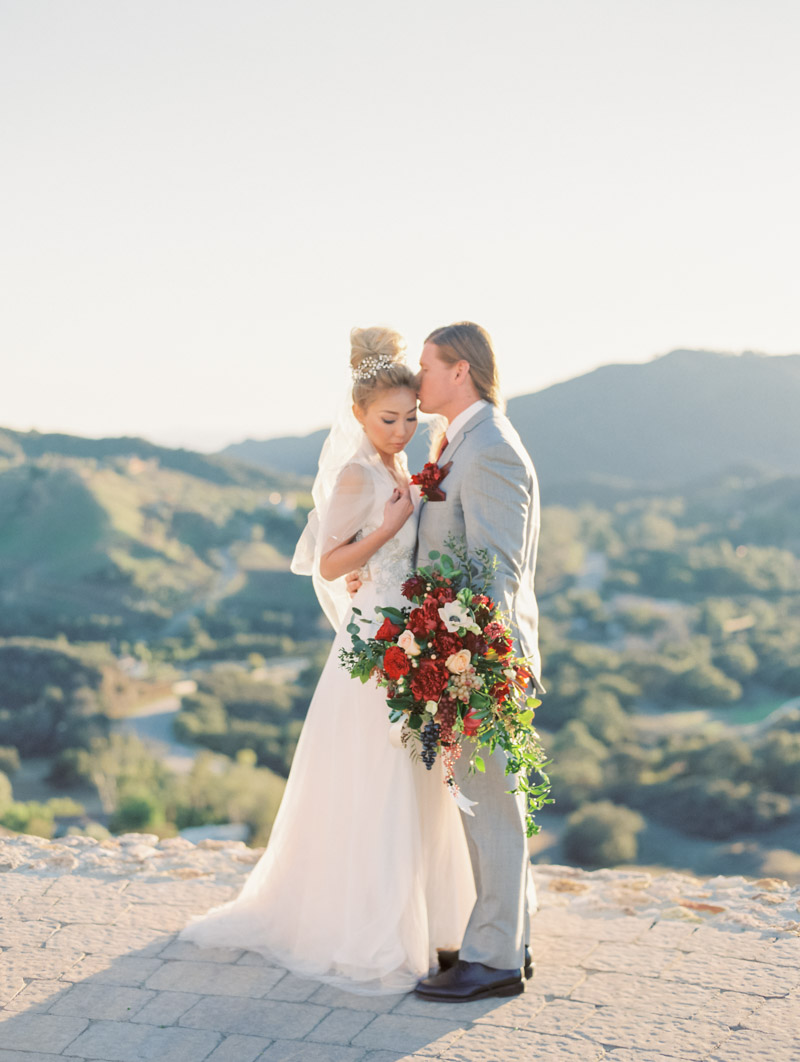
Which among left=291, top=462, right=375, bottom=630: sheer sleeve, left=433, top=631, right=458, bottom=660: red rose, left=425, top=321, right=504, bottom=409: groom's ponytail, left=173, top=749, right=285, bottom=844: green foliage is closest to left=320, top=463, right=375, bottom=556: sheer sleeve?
left=291, top=462, right=375, bottom=630: sheer sleeve

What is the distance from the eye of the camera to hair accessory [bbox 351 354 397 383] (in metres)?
3.28

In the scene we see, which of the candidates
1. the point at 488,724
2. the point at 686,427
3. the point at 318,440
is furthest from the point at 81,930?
the point at 686,427

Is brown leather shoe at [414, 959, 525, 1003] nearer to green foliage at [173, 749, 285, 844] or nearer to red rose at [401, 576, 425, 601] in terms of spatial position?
red rose at [401, 576, 425, 601]

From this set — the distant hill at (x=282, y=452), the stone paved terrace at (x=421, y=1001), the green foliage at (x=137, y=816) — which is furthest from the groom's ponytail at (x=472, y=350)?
the distant hill at (x=282, y=452)

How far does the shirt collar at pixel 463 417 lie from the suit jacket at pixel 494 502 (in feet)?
0.05

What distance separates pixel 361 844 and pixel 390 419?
135cm

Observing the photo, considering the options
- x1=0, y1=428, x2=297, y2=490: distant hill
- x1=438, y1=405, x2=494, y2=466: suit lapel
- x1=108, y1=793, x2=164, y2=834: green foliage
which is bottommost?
x1=108, y1=793, x2=164, y2=834: green foliage

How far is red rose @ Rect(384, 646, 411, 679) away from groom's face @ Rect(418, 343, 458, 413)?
78 centimetres

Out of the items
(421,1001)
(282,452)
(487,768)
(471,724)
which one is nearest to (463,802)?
(487,768)

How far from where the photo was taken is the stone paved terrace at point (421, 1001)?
2.91m

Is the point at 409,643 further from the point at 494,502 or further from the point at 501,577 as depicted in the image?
the point at 494,502

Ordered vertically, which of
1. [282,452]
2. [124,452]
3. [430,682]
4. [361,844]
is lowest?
[361,844]

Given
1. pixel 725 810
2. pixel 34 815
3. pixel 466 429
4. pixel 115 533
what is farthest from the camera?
pixel 115 533

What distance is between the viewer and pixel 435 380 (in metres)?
3.20
